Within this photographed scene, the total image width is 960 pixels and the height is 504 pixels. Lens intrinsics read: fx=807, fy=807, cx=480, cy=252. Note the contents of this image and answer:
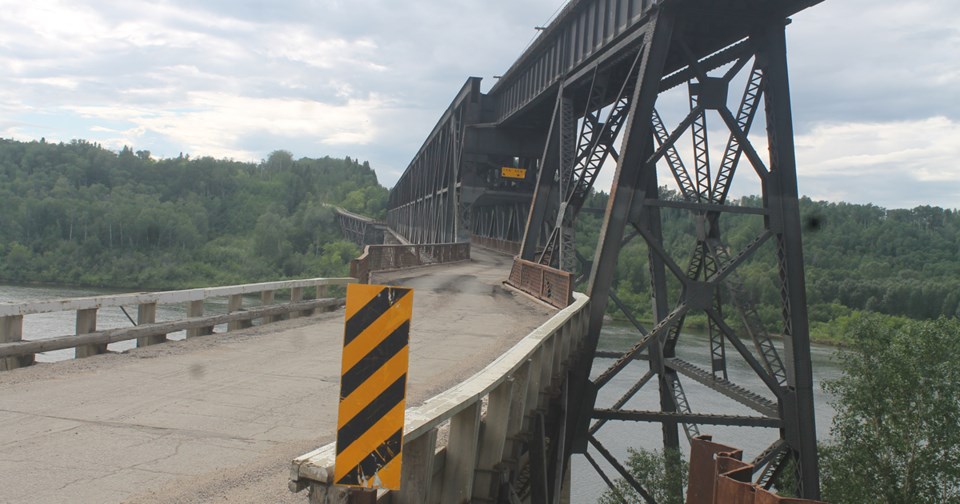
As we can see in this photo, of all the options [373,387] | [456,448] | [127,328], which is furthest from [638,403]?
[373,387]

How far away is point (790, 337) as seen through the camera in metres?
15.2

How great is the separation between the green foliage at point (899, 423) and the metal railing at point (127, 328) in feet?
70.3

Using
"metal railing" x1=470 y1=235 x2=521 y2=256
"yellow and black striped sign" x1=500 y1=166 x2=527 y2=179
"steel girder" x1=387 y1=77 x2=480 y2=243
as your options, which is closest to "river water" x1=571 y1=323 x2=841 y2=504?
"metal railing" x1=470 y1=235 x2=521 y2=256

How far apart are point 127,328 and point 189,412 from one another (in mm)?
4972

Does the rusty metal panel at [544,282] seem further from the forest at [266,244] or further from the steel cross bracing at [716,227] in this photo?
the forest at [266,244]

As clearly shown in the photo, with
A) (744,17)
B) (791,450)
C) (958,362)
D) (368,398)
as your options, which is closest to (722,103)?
(744,17)

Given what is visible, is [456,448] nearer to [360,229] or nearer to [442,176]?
[442,176]

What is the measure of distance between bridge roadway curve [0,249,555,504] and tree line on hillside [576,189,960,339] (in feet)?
169

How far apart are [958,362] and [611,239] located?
2292 centimetres

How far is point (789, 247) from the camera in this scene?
15.5 meters

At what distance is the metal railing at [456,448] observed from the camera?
12.6 ft

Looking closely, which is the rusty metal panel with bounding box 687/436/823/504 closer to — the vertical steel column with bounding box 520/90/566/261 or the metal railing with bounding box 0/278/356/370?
the metal railing with bounding box 0/278/356/370

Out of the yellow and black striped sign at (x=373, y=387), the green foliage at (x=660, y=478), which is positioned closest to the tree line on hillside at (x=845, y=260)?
the green foliage at (x=660, y=478)

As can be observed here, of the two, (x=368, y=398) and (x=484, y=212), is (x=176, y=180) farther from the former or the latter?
(x=368, y=398)
